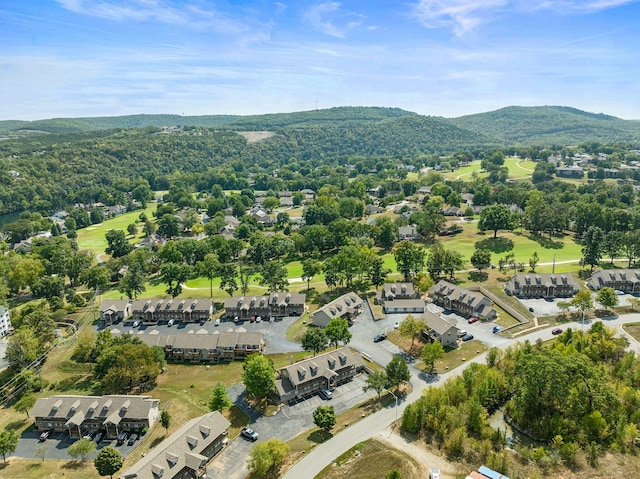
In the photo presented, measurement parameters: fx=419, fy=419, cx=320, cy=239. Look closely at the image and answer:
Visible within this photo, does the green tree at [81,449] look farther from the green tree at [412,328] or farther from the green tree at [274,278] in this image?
the green tree at [274,278]

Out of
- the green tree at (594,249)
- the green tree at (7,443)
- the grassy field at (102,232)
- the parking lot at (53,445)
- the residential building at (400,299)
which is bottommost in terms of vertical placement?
the parking lot at (53,445)

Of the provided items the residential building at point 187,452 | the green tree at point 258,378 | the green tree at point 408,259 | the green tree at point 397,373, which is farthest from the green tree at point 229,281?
the green tree at point 397,373

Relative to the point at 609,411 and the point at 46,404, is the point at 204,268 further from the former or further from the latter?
the point at 609,411

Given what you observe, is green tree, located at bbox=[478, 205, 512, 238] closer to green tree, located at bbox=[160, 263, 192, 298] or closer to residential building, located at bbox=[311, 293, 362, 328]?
residential building, located at bbox=[311, 293, 362, 328]

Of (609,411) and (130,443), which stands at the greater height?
(609,411)

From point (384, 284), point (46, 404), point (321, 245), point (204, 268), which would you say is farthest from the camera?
point (321, 245)

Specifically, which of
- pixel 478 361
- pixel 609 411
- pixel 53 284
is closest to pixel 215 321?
pixel 53 284

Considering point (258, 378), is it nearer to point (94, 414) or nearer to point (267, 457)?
point (267, 457)
